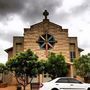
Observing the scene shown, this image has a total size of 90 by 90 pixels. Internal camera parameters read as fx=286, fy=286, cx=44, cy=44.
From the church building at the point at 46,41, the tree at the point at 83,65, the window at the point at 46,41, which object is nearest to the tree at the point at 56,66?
the tree at the point at 83,65

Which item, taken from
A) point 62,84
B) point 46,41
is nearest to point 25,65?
point 46,41

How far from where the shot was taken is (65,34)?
Answer: 4428 cm

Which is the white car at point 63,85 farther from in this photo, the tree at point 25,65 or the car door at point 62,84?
the tree at point 25,65

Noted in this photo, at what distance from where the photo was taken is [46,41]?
143 feet

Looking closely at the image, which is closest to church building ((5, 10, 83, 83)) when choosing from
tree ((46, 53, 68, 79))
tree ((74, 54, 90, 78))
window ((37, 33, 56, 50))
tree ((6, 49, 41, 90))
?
window ((37, 33, 56, 50))

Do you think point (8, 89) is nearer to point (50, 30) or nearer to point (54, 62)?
point (54, 62)

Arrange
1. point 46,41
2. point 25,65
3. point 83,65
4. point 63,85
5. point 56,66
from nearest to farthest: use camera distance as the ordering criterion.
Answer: point 63,85 < point 25,65 < point 83,65 < point 56,66 < point 46,41

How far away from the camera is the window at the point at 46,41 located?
43531mm

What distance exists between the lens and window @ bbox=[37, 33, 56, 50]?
4353 centimetres

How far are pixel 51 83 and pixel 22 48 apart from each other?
2341 centimetres

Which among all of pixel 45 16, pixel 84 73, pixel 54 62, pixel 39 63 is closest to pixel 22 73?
pixel 39 63

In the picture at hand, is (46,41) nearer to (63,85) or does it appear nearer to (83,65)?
(83,65)

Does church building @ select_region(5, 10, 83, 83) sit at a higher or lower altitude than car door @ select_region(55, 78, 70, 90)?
higher

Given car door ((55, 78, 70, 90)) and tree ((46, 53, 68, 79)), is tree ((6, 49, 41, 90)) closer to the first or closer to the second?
tree ((46, 53, 68, 79))
